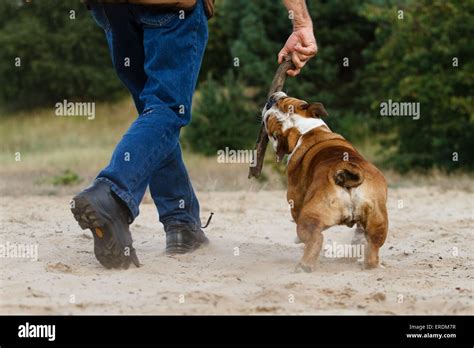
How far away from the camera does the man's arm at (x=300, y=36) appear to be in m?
5.39

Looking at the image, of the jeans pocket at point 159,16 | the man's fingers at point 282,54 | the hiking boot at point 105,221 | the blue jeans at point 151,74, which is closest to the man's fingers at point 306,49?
the man's fingers at point 282,54

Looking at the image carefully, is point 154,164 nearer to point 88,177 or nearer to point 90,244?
point 90,244

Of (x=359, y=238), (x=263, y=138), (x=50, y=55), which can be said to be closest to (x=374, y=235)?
(x=359, y=238)

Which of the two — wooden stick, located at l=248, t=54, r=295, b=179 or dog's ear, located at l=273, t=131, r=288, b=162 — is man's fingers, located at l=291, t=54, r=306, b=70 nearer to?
wooden stick, located at l=248, t=54, r=295, b=179

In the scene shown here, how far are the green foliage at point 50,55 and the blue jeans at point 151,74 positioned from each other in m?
14.0

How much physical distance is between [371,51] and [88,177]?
6.14 m

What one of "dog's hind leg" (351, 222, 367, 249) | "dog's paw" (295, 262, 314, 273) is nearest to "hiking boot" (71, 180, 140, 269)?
"dog's paw" (295, 262, 314, 273)

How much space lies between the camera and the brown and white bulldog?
16.3 feet

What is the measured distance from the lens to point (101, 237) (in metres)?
4.82

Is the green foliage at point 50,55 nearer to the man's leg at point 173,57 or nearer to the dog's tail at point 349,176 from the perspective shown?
the man's leg at point 173,57

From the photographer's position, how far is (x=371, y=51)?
52.7 feet

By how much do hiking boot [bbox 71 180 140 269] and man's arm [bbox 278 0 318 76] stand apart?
157cm

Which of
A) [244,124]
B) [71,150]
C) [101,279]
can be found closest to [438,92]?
[244,124]

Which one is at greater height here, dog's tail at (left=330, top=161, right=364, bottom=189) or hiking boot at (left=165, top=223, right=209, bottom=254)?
dog's tail at (left=330, top=161, right=364, bottom=189)
